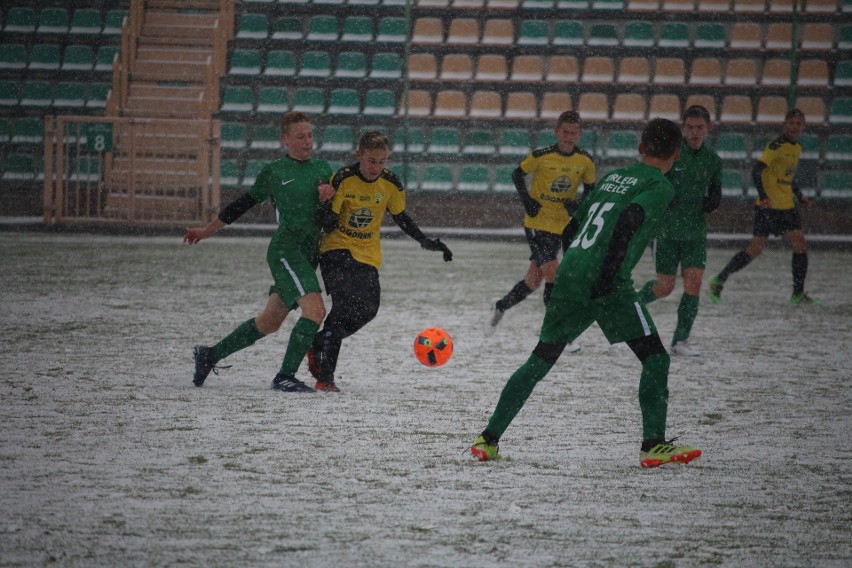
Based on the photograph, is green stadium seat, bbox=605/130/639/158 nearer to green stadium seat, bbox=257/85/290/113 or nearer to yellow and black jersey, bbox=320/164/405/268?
green stadium seat, bbox=257/85/290/113

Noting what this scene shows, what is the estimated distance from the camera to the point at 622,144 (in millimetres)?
24594

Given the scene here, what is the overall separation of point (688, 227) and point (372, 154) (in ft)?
10.4

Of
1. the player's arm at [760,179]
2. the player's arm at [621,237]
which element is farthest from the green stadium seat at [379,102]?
the player's arm at [621,237]

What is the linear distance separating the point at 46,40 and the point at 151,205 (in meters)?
6.09

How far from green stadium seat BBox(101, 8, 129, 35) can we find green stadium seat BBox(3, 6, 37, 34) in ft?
5.11

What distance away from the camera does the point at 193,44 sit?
1040 inches

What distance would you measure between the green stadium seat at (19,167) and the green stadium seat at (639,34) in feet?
41.3

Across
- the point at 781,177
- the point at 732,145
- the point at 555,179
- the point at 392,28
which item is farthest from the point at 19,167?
the point at 555,179

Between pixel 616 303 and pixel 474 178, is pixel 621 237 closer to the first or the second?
pixel 616 303

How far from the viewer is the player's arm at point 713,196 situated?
Result: 9.45m

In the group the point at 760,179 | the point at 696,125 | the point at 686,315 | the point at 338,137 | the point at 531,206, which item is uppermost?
the point at 338,137

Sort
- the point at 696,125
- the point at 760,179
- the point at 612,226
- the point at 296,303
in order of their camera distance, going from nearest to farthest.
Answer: the point at 612,226 → the point at 296,303 → the point at 696,125 → the point at 760,179

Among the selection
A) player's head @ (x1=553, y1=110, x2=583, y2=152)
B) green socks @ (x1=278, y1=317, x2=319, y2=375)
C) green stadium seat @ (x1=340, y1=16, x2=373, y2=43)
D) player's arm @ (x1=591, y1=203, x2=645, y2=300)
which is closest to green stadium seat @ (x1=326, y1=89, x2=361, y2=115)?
green stadium seat @ (x1=340, y1=16, x2=373, y2=43)

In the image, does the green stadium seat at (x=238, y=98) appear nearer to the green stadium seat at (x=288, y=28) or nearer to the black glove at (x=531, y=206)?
the green stadium seat at (x=288, y=28)
